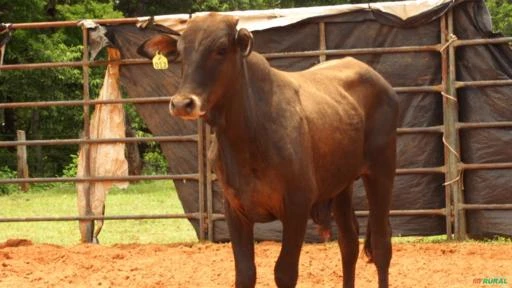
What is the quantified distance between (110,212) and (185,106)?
10090 mm

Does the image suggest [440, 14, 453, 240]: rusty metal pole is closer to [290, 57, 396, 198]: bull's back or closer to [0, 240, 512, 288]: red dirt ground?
[0, 240, 512, 288]: red dirt ground

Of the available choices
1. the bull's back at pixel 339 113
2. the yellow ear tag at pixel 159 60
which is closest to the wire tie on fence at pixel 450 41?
the bull's back at pixel 339 113

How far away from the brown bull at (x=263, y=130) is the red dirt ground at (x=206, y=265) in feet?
5.30

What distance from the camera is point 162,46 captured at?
5.76 m

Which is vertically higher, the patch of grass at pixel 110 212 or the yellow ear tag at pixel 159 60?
the yellow ear tag at pixel 159 60

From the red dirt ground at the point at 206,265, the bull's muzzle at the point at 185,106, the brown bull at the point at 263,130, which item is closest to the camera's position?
the bull's muzzle at the point at 185,106

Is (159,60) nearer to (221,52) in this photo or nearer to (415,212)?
(221,52)

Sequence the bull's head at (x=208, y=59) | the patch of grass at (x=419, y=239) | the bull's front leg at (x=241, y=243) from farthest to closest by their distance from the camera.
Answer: the patch of grass at (x=419, y=239) < the bull's front leg at (x=241, y=243) < the bull's head at (x=208, y=59)

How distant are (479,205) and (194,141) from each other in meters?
3.04

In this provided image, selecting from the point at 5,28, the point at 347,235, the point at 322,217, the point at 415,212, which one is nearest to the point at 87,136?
the point at 5,28

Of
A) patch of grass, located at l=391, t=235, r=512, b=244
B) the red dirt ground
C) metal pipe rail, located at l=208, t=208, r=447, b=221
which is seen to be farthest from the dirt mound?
patch of grass, located at l=391, t=235, r=512, b=244

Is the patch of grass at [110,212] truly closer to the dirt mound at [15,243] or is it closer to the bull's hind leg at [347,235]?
the dirt mound at [15,243]

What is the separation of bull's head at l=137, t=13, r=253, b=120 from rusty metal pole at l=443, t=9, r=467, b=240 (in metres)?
4.97

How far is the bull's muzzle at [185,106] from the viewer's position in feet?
16.1
